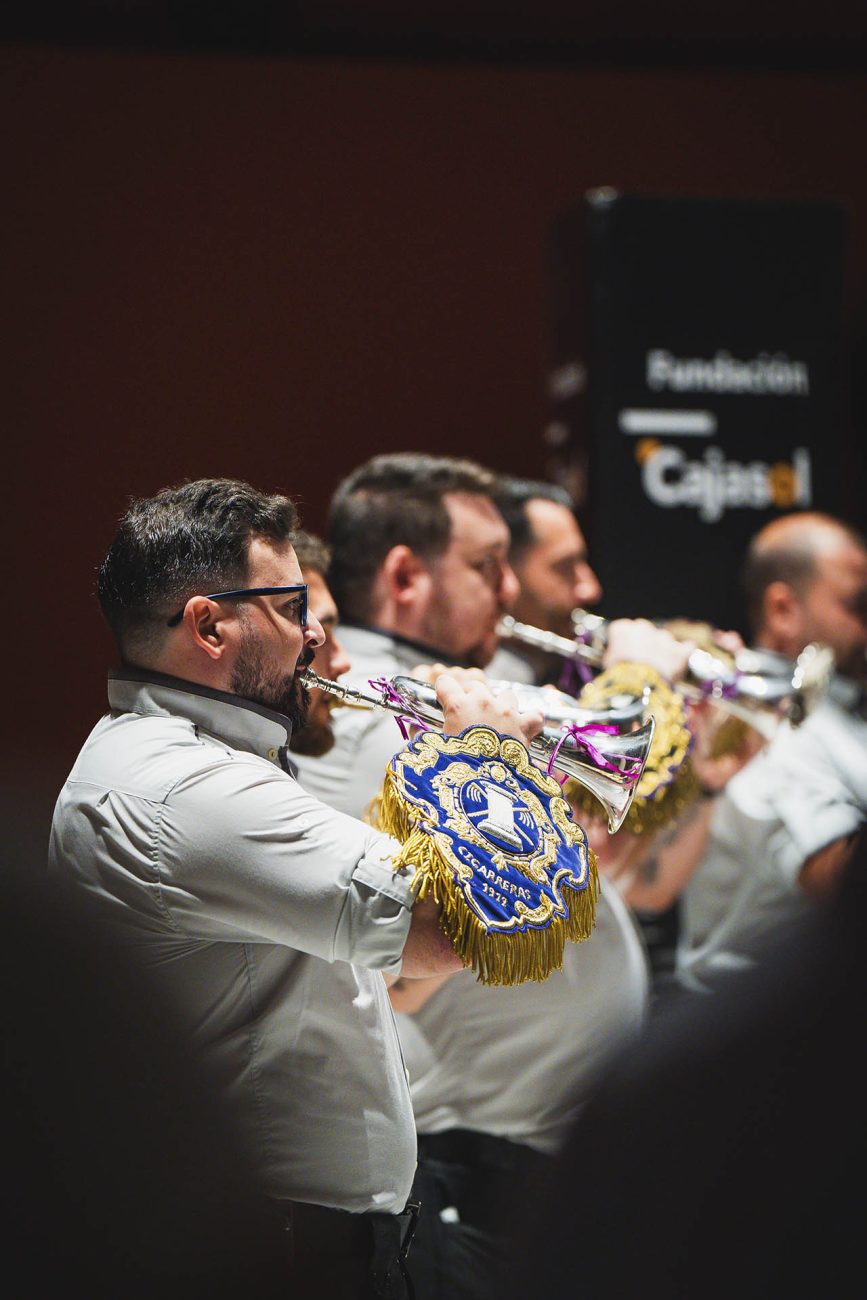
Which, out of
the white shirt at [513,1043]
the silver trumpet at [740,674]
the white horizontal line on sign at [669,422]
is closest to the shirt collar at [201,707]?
the white shirt at [513,1043]

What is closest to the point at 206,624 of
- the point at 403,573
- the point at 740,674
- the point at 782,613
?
the point at 403,573

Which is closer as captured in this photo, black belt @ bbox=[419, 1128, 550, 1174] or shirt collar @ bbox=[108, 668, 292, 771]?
shirt collar @ bbox=[108, 668, 292, 771]

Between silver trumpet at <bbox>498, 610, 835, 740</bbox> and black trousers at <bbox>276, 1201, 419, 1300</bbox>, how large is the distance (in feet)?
5.10

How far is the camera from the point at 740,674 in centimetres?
346

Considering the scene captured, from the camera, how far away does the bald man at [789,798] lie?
11.5 ft

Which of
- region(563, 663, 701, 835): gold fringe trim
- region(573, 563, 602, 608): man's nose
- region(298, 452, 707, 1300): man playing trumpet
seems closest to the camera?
region(298, 452, 707, 1300): man playing trumpet

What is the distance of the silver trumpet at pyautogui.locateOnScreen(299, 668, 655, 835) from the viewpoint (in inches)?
79.7

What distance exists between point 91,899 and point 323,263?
2.91 metres

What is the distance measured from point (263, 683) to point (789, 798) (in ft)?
7.10

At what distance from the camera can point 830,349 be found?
4.34m

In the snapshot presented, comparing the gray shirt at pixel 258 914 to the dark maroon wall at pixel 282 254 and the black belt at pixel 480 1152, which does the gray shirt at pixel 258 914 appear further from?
the black belt at pixel 480 1152

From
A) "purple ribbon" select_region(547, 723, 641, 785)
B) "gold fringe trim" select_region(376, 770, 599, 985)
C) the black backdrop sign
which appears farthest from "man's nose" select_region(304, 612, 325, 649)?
the black backdrop sign

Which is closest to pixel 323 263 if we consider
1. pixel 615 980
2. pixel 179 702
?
pixel 615 980

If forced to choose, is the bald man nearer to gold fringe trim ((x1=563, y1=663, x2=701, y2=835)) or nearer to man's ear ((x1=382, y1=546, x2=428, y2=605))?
gold fringe trim ((x1=563, y1=663, x2=701, y2=835))
